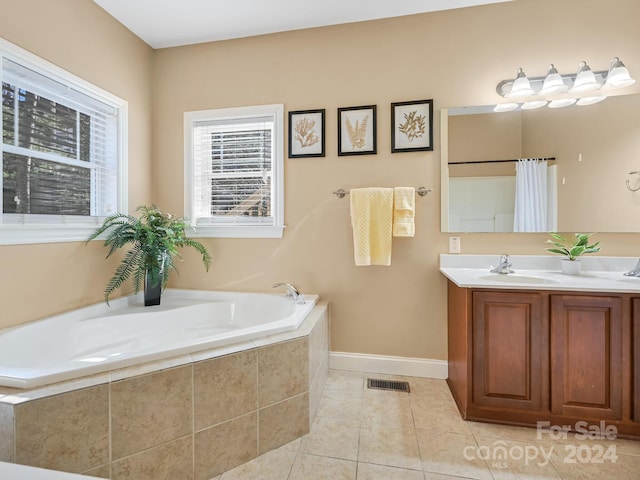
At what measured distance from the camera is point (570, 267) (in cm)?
195

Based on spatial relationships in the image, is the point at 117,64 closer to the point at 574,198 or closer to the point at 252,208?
the point at 252,208

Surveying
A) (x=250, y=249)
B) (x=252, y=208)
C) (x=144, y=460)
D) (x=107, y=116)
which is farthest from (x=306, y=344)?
(x=107, y=116)

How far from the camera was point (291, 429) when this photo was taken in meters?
1.56

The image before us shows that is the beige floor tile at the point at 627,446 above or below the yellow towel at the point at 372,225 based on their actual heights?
below

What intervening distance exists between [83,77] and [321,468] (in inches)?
Answer: 110

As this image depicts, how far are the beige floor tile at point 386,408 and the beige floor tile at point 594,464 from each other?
706 mm

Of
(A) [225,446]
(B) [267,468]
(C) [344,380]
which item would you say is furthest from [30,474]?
(C) [344,380]

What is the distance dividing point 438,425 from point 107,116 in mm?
3094

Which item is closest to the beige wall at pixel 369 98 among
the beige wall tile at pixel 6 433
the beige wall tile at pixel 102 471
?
the beige wall tile at pixel 6 433

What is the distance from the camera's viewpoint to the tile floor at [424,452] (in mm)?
1357

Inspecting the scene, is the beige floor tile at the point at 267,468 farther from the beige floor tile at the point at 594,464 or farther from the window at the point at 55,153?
the window at the point at 55,153

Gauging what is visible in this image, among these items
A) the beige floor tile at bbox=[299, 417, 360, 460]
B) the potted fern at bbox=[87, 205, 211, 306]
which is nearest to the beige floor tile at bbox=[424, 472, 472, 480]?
the beige floor tile at bbox=[299, 417, 360, 460]

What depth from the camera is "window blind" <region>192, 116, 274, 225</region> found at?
249 centimetres

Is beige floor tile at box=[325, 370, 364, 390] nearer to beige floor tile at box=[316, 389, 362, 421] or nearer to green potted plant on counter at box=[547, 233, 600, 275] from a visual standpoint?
beige floor tile at box=[316, 389, 362, 421]
